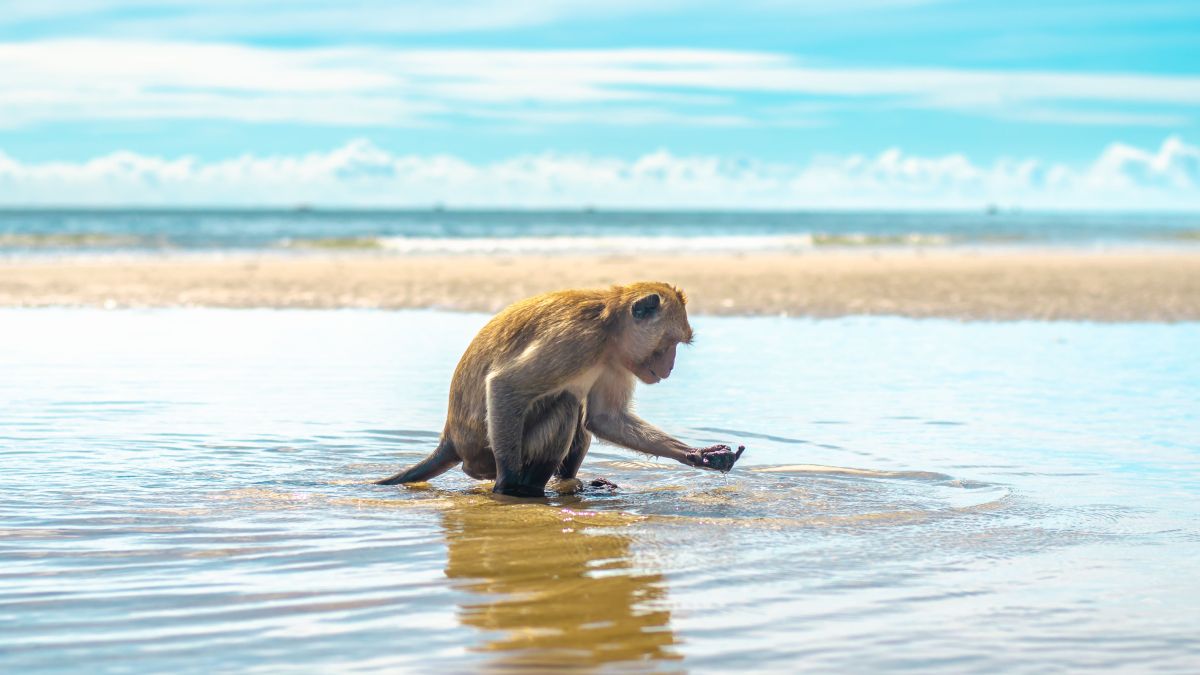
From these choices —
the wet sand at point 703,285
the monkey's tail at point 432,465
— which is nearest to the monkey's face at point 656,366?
the monkey's tail at point 432,465

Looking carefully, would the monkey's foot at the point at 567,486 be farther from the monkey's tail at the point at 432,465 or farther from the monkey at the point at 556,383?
the monkey's tail at the point at 432,465

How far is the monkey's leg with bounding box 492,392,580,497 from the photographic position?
6852 mm

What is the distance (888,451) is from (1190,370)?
534cm

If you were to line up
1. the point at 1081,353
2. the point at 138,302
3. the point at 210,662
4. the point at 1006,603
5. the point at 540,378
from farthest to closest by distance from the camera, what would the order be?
1. the point at 138,302
2. the point at 1081,353
3. the point at 540,378
4. the point at 1006,603
5. the point at 210,662

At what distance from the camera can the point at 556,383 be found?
6.73m

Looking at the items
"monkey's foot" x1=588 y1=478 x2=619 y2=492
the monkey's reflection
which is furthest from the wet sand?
the monkey's reflection

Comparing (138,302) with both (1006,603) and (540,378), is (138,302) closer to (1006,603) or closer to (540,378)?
(540,378)

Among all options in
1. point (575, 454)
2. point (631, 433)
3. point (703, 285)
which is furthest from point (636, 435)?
point (703, 285)

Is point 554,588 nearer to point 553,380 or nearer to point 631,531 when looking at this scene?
point 631,531

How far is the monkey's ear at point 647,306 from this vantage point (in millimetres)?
6695

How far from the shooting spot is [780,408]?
1002 cm

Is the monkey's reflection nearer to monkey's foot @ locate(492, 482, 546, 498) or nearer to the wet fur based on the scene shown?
monkey's foot @ locate(492, 482, 546, 498)

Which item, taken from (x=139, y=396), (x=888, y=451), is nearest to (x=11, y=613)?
(x=888, y=451)

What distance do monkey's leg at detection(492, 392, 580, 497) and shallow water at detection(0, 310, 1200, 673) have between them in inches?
7.1
